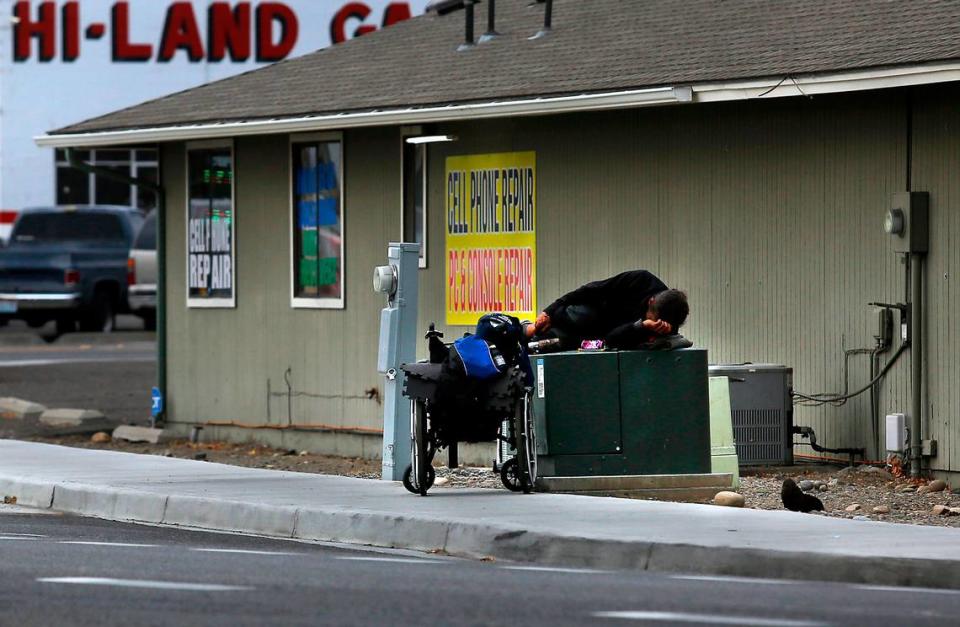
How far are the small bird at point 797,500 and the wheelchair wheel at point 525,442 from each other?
1629 mm

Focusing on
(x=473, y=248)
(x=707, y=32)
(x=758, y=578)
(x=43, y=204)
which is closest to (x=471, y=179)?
(x=473, y=248)

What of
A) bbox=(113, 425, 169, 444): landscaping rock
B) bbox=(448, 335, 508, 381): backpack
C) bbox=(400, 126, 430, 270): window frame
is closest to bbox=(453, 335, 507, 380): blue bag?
bbox=(448, 335, 508, 381): backpack

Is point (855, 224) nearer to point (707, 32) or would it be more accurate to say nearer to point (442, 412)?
point (707, 32)

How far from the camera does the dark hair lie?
42.4 ft

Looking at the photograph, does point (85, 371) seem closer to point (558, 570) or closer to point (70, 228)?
point (70, 228)

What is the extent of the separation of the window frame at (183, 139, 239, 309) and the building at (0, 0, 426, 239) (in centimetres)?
2455

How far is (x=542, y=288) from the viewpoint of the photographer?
16969mm

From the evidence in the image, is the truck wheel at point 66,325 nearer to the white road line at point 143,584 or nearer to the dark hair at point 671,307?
the dark hair at point 671,307

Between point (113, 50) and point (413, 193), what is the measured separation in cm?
2896

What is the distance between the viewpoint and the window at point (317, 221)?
62.1 ft

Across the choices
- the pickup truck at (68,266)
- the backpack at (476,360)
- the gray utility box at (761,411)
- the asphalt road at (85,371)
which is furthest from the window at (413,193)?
the pickup truck at (68,266)

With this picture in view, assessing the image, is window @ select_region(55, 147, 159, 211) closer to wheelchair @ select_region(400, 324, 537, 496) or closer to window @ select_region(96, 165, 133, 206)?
window @ select_region(96, 165, 133, 206)

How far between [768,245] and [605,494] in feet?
10.4

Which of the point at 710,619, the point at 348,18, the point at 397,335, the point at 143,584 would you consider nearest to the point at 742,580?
the point at 710,619
